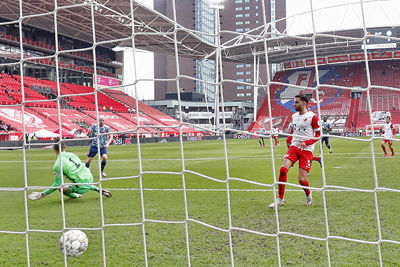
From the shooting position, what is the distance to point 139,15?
2691 centimetres

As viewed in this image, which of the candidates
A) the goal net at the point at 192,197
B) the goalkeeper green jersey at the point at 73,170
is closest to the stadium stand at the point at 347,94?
the goal net at the point at 192,197

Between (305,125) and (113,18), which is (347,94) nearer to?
(113,18)

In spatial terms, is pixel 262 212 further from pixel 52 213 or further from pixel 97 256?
pixel 52 213

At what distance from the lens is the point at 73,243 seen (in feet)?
10.9

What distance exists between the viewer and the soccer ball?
329 centimetres

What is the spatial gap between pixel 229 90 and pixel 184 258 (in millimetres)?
85823

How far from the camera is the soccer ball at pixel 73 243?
10.8 ft

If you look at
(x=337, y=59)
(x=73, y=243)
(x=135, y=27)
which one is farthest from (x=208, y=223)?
(x=337, y=59)

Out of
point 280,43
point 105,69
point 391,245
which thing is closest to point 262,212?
point 391,245

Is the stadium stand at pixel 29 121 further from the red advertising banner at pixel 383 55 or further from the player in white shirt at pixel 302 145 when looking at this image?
the red advertising banner at pixel 383 55

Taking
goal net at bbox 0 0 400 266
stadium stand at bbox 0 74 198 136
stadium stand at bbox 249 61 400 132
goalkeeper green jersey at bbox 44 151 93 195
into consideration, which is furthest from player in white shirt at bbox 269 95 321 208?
stadium stand at bbox 249 61 400 132

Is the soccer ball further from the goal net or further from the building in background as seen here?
the building in background

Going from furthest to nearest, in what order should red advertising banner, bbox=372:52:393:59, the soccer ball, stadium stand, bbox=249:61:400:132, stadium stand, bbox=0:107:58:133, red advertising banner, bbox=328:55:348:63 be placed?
red advertising banner, bbox=372:52:393:59, stadium stand, bbox=249:61:400:132, red advertising banner, bbox=328:55:348:63, stadium stand, bbox=0:107:58:133, the soccer ball

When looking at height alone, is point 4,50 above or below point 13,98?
above
